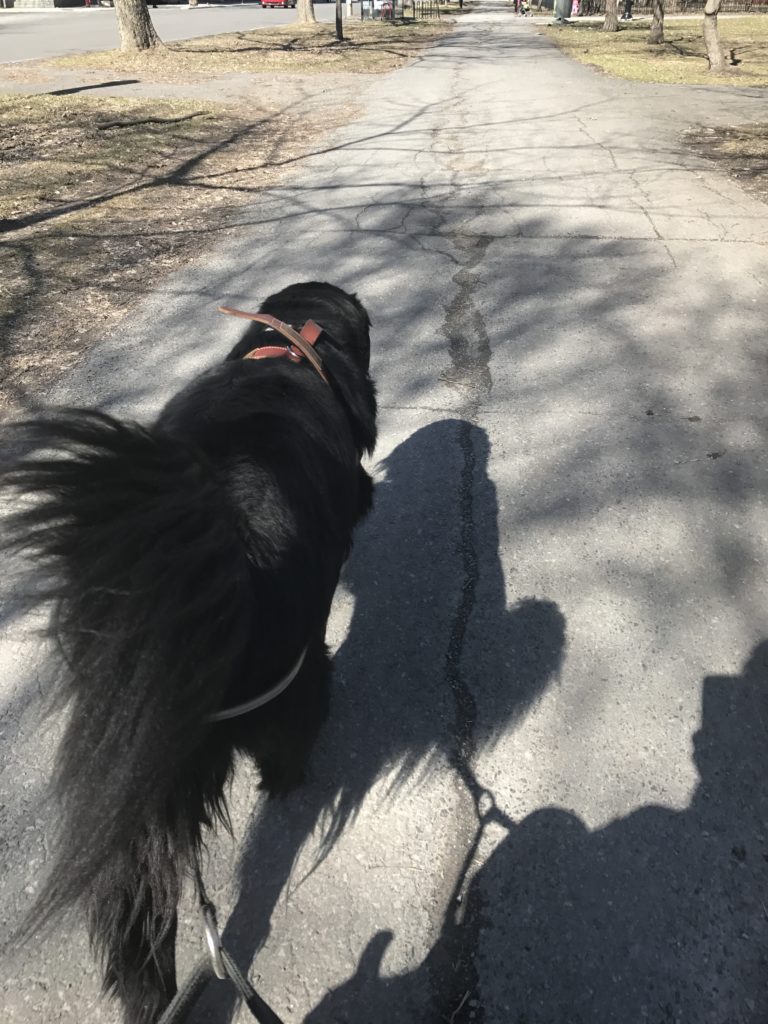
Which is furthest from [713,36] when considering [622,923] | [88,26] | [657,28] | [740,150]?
[88,26]

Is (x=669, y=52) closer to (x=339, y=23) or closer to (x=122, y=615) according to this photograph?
(x=339, y=23)

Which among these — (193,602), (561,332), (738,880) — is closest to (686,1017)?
(738,880)

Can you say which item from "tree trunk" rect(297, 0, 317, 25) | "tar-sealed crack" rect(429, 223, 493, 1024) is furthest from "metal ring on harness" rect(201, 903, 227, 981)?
"tree trunk" rect(297, 0, 317, 25)

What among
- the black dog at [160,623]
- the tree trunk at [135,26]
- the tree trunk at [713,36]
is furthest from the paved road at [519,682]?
the tree trunk at [135,26]

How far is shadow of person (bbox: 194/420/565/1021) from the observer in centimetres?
205

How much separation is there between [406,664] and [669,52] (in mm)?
27687

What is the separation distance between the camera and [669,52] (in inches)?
914

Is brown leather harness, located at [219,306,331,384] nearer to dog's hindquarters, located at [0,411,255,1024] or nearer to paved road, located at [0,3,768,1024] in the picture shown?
dog's hindquarters, located at [0,411,255,1024]

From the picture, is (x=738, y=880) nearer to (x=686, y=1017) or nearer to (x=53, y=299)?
(x=686, y=1017)

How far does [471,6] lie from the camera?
6369 centimetres

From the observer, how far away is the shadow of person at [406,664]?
2055 mm

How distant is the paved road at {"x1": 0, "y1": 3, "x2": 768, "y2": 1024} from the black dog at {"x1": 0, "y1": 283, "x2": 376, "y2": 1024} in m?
0.43

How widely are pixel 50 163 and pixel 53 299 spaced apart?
492 centimetres

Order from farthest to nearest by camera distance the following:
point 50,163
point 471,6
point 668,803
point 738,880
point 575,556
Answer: point 471,6, point 50,163, point 575,556, point 668,803, point 738,880
